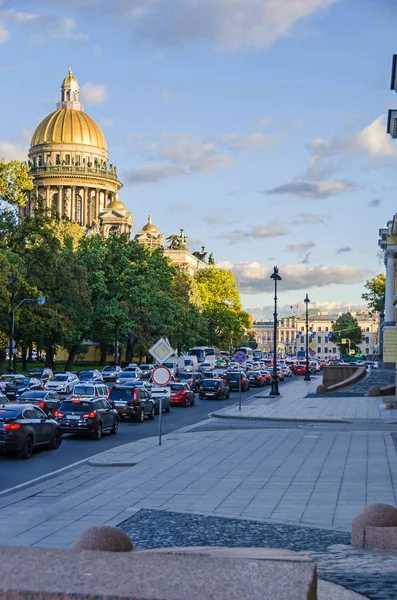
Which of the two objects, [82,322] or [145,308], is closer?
[82,322]

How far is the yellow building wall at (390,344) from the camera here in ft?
268

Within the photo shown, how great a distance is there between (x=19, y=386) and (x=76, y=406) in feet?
70.0

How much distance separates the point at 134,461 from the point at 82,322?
5506 cm

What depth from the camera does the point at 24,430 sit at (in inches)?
1009

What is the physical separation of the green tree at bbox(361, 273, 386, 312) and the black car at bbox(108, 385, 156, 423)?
4176 inches

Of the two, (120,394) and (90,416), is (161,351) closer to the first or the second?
(90,416)

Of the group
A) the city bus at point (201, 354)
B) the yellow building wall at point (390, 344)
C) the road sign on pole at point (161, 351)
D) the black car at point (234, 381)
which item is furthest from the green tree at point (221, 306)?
the road sign on pole at point (161, 351)

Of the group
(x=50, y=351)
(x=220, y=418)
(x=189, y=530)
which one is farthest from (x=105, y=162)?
(x=189, y=530)

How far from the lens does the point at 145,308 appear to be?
307 feet

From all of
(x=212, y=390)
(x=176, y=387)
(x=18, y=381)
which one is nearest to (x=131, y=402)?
(x=176, y=387)

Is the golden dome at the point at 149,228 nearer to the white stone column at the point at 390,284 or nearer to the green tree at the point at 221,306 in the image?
the green tree at the point at 221,306

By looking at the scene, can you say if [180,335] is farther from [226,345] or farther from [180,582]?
[180,582]

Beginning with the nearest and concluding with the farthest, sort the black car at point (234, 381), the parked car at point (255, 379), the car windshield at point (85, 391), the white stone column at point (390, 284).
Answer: the car windshield at point (85, 391), the black car at point (234, 381), the parked car at point (255, 379), the white stone column at point (390, 284)

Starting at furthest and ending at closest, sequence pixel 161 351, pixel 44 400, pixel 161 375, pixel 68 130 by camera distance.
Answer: pixel 68 130 < pixel 44 400 < pixel 161 351 < pixel 161 375
